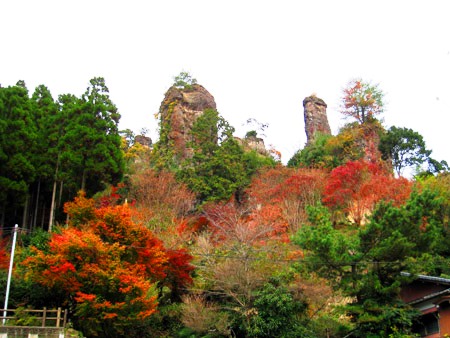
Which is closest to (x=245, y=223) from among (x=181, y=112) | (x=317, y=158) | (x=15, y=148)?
(x=15, y=148)

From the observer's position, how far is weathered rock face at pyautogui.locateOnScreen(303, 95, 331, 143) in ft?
158

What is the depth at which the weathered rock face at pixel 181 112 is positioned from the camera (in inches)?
1617

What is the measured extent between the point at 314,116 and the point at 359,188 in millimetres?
21341

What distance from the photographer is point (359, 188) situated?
28375mm

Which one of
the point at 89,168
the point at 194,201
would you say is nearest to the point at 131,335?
the point at 89,168

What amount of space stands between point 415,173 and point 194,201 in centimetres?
1635

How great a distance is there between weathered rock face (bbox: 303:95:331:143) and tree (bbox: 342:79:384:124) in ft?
22.8

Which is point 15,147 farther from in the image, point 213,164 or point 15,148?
point 213,164

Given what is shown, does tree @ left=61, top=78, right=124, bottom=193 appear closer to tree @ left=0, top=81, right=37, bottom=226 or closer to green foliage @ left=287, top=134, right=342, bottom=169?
tree @ left=0, top=81, right=37, bottom=226

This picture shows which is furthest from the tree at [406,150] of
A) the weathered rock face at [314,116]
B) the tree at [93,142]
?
the tree at [93,142]

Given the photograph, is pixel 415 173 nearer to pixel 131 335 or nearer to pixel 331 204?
pixel 331 204

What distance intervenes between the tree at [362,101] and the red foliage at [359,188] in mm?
11211

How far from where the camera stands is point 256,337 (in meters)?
17.8

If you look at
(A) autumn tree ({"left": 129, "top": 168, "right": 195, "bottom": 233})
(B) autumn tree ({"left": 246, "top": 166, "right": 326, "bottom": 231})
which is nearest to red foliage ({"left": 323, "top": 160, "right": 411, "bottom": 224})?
(B) autumn tree ({"left": 246, "top": 166, "right": 326, "bottom": 231})
